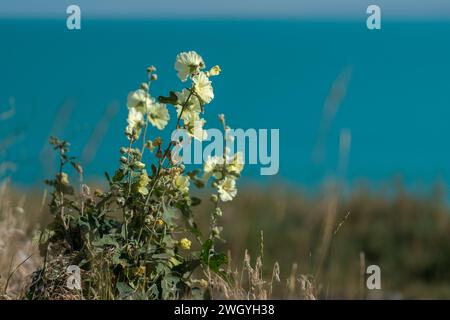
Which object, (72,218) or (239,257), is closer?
(72,218)

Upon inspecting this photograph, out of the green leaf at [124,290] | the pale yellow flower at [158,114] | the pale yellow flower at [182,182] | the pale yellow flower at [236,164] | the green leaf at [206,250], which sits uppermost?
the pale yellow flower at [158,114]

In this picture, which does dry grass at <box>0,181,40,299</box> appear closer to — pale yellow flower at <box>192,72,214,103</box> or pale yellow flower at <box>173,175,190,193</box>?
pale yellow flower at <box>173,175,190,193</box>

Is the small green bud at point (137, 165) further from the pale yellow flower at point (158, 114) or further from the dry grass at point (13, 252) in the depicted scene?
the dry grass at point (13, 252)

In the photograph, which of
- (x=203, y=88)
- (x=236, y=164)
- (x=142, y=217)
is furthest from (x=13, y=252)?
(x=203, y=88)

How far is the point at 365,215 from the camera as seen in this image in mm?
8938

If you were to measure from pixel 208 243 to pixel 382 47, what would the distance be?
39.5m

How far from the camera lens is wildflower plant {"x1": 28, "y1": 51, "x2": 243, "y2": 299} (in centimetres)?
312


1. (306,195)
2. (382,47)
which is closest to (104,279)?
(306,195)

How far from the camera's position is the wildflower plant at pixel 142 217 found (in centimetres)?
312

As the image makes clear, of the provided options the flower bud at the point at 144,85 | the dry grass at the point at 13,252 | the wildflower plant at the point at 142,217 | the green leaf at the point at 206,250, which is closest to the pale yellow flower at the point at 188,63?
the wildflower plant at the point at 142,217

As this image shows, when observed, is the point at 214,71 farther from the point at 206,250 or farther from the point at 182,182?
the point at 206,250
